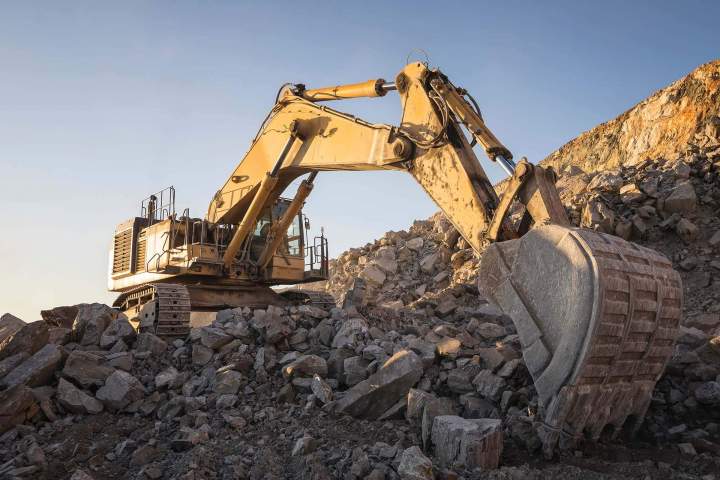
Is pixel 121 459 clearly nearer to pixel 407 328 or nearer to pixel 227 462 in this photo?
pixel 227 462

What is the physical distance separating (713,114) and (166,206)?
1675 centimetres

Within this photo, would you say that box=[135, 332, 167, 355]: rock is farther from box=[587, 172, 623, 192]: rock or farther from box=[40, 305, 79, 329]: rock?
box=[587, 172, 623, 192]: rock

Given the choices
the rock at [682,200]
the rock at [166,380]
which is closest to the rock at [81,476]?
the rock at [166,380]

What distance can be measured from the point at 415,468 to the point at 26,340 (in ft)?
16.5

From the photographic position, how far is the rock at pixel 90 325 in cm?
750

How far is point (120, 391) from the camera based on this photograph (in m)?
5.98

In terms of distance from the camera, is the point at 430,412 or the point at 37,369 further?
the point at 37,369

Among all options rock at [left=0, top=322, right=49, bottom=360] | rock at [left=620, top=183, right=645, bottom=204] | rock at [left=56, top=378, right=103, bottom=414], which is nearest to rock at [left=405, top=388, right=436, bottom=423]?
rock at [left=56, top=378, right=103, bottom=414]

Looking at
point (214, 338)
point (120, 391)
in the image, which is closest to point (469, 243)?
point (214, 338)

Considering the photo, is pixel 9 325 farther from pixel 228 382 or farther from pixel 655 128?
pixel 655 128

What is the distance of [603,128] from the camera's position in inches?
1005

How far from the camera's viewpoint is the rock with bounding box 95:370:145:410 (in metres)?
A: 5.93

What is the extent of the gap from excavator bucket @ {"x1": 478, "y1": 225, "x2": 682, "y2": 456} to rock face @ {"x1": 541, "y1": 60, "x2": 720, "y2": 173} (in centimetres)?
1316

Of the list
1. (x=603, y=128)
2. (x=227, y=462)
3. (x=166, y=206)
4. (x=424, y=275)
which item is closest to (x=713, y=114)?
(x=603, y=128)
